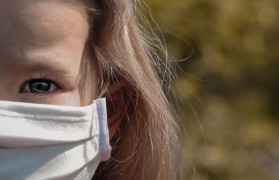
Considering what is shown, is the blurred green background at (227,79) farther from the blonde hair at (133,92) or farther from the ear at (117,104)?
the ear at (117,104)

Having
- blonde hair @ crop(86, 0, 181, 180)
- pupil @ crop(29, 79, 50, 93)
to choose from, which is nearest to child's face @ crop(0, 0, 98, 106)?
pupil @ crop(29, 79, 50, 93)

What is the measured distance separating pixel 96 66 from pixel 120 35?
0.17 metres

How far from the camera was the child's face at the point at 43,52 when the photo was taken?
2287 millimetres

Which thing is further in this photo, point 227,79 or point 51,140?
point 227,79

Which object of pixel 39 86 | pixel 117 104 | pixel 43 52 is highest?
pixel 43 52

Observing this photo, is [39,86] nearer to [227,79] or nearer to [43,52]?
[43,52]

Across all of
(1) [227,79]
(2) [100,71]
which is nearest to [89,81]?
(2) [100,71]

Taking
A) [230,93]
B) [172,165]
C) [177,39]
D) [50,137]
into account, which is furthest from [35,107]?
[230,93]

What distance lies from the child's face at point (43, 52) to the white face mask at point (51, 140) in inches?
1.9

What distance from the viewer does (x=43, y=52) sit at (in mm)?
2346

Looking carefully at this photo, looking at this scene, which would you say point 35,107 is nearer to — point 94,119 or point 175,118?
point 94,119

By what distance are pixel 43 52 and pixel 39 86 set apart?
112mm

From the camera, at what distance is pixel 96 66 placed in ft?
8.51

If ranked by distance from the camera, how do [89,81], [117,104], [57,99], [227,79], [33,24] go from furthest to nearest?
[227,79]
[117,104]
[89,81]
[57,99]
[33,24]
